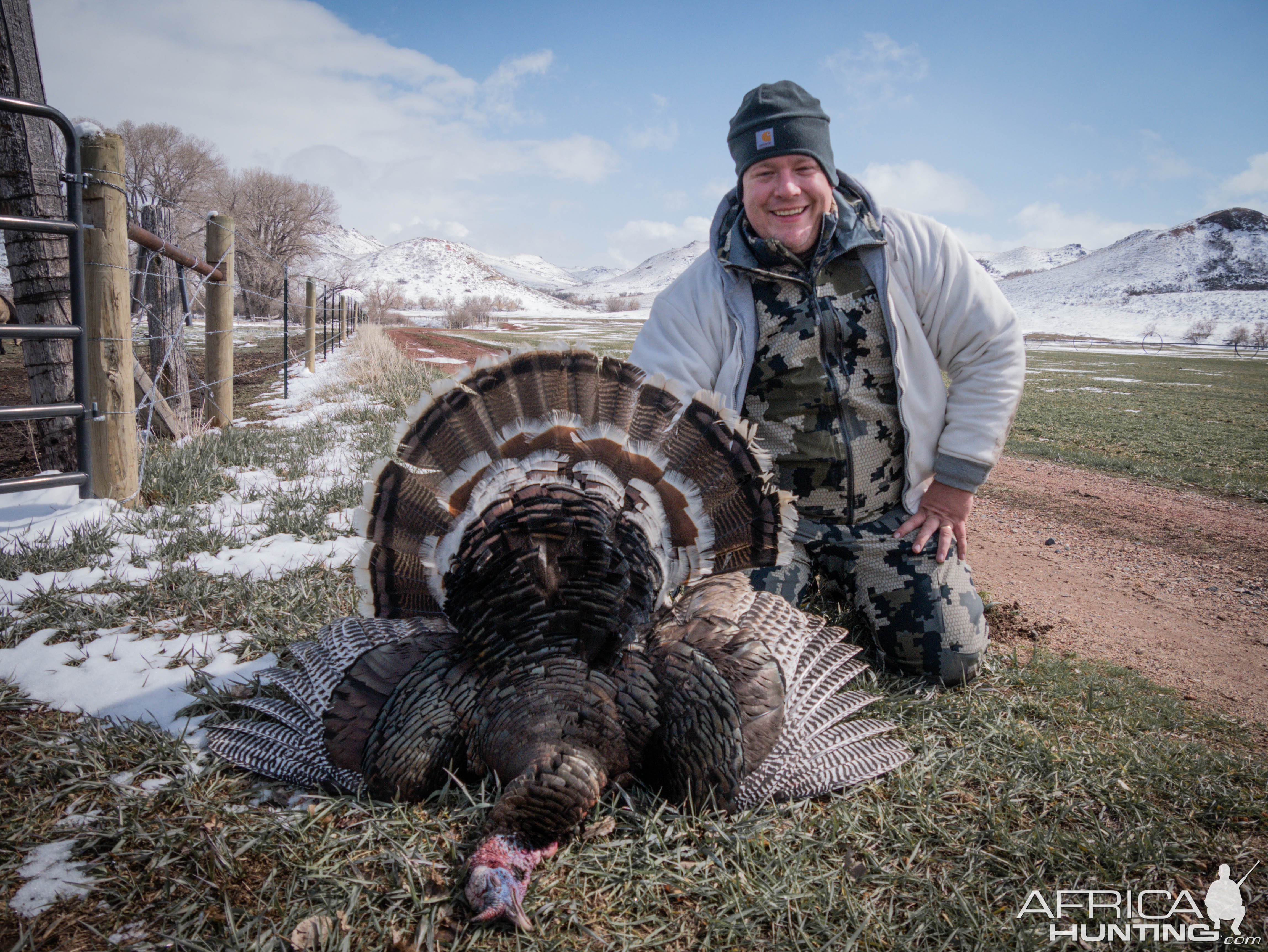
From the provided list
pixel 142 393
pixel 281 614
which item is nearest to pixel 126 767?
pixel 281 614

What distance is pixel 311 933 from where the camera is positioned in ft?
5.14

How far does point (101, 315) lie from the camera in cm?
425

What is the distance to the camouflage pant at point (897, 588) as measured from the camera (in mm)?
2936

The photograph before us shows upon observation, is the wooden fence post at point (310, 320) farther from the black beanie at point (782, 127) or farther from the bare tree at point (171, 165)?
the bare tree at point (171, 165)

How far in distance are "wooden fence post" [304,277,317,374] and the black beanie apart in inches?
495

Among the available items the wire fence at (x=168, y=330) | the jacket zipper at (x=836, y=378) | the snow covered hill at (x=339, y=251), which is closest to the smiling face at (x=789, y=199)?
the jacket zipper at (x=836, y=378)

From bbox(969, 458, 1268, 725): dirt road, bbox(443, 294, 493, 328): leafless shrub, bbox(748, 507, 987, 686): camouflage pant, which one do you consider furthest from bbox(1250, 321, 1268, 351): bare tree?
bbox(748, 507, 987, 686): camouflage pant

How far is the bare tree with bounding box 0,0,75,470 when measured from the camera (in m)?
4.29

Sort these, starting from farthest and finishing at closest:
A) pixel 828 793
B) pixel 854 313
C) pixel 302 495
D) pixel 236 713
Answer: pixel 302 495 < pixel 854 313 < pixel 236 713 < pixel 828 793

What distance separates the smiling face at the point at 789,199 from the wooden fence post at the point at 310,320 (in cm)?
1259

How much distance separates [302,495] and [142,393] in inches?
112

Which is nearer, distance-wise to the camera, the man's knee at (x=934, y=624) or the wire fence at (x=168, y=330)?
the man's knee at (x=934, y=624)

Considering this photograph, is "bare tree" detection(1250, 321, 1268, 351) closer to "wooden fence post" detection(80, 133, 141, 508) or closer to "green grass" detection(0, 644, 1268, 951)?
"green grass" detection(0, 644, 1268, 951)

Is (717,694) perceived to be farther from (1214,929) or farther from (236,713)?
(236,713)
